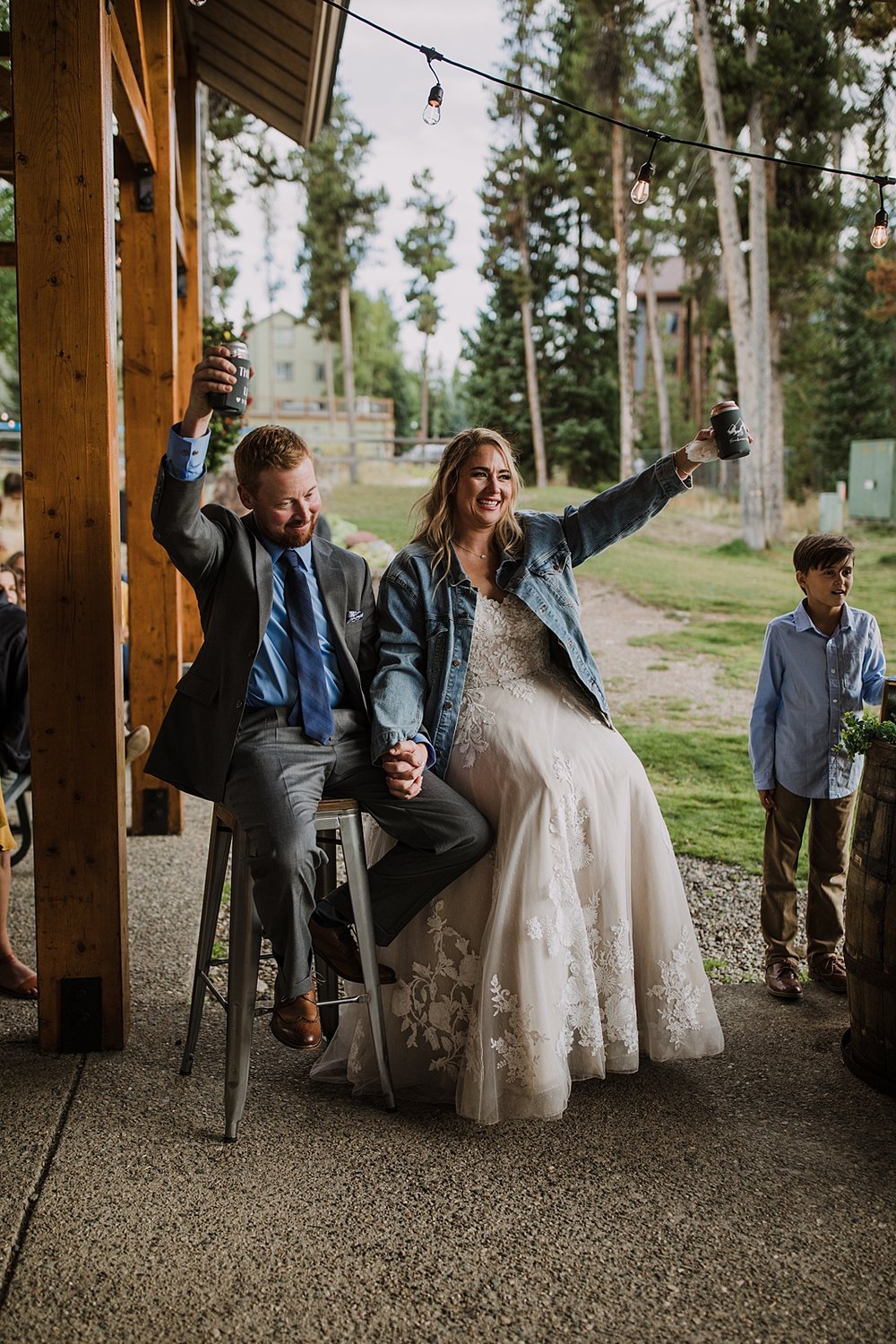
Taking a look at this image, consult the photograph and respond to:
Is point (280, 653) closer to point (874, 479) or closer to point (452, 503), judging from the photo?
point (452, 503)

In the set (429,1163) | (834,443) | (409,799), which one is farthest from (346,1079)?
(834,443)

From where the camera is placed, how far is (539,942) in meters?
2.77

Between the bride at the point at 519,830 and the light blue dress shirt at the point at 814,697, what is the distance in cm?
70

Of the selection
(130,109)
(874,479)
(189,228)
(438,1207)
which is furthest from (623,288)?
(438,1207)

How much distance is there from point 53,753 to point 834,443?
13.3m

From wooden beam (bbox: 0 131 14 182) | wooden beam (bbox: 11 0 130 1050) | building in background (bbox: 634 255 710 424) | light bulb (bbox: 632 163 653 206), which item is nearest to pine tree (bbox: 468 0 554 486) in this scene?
building in background (bbox: 634 255 710 424)

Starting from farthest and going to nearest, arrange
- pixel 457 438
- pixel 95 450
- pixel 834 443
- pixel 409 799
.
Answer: pixel 834 443 → pixel 457 438 → pixel 95 450 → pixel 409 799

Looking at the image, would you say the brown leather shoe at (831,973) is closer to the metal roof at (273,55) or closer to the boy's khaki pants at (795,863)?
the boy's khaki pants at (795,863)

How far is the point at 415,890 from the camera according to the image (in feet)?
9.43

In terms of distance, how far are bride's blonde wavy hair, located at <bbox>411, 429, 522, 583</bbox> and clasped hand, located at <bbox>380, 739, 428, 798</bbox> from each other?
538mm

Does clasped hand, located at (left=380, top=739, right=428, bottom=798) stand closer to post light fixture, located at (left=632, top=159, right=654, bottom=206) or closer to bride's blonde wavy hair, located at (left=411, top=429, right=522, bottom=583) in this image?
bride's blonde wavy hair, located at (left=411, top=429, right=522, bottom=583)

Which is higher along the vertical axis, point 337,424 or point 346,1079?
point 337,424

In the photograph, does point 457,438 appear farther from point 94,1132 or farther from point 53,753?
point 94,1132

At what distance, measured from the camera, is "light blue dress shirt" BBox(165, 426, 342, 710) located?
284 centimetres
